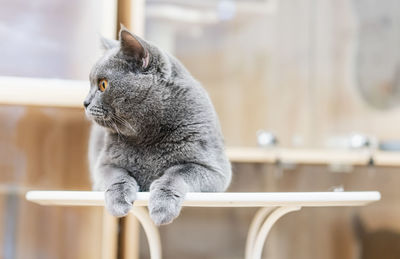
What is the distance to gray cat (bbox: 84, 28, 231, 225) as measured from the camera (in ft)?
2.62

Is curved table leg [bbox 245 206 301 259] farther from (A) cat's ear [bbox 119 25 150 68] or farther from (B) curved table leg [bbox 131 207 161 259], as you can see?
(A) cat's ear [bbox 119 25 150 68]

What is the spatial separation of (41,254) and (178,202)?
2.73ft

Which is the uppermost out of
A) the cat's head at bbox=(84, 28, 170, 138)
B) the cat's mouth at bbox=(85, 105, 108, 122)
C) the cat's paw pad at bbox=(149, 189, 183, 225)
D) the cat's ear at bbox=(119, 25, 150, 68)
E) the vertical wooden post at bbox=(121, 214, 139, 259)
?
the cat's ear at bbox=(119, 25, 150, 68)

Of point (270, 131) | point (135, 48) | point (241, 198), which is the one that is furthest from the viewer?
point (270, 131)

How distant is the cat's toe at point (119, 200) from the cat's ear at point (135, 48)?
0.86 ft

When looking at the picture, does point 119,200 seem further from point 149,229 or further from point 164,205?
point 149,229

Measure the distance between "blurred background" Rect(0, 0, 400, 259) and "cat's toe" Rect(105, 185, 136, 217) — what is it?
0.61m

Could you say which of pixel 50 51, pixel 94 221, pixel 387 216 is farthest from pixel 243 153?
pixel 387 216

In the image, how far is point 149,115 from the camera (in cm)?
82

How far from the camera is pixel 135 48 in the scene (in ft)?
2.60

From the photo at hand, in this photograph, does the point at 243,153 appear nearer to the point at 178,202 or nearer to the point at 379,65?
the point at 178,202

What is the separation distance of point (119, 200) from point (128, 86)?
0.77 feet

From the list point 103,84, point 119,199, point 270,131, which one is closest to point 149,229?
point 119,199

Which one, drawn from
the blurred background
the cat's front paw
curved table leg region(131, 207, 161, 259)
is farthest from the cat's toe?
the blurred background
